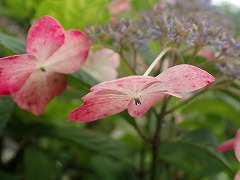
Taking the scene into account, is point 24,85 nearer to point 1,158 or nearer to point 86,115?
point 86,115

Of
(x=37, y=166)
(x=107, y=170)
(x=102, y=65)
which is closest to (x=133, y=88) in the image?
(x=102, y=65)

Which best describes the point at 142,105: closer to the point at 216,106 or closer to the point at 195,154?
the point at 195,154

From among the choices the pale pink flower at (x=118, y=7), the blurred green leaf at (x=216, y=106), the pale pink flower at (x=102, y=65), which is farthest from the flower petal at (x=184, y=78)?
the blurred green leaf at (x=216, y=106)

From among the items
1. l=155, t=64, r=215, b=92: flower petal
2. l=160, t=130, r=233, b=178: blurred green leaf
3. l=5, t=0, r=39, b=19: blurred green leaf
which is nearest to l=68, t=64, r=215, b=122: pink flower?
l=155, t=64, r=215, b=92: flower petal

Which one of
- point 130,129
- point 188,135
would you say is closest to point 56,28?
point 188,135

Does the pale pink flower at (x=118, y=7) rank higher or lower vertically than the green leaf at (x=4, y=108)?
higher

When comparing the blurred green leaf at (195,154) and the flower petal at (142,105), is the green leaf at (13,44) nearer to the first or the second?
the flower petal at (142,105)
